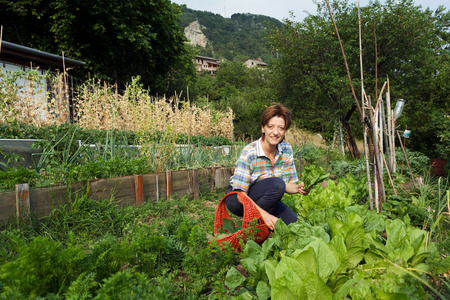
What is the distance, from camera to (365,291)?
1.12 metres

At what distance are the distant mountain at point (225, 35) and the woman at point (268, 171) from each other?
6753cm

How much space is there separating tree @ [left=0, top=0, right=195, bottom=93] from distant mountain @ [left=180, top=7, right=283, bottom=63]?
54.0 m

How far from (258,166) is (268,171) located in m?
0.13

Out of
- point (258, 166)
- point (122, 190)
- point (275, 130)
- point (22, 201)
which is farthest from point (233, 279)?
point (122, 190)

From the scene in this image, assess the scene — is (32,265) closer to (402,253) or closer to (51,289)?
(51,289)

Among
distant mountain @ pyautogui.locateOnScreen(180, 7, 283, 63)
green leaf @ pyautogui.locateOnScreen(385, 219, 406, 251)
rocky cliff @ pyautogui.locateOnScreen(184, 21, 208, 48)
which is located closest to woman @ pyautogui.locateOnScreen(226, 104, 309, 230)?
green leaf @ pyautogui.locateOnScreen(385, 219, 406, 251)

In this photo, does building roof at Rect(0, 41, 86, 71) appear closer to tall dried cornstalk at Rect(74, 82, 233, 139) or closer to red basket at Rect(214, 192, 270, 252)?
tall dried cornstalk at Rect(74, 82, 233, 139)

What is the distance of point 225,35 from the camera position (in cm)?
8806

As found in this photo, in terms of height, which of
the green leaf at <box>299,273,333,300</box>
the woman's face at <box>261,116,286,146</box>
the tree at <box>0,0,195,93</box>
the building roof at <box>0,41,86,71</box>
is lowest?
the green leaf at <box>299,273,333,300</box>

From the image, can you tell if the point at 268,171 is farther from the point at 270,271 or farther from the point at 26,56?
the point at 26,56

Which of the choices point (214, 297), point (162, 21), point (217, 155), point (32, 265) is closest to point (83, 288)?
point (32, 265)

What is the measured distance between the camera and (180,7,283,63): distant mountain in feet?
259

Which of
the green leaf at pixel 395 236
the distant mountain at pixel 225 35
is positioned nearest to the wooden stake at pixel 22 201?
the green leaf at pixel 395 236

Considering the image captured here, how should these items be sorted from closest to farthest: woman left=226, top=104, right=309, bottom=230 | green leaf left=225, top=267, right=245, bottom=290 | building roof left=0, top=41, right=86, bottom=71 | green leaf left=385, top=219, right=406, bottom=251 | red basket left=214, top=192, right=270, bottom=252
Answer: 1. green leaf left=225, top=267, right=245, bottom=290
2. green leaf left=385, top=219, right=406, bottom=251
3. red basket left=214, top=192, right=270, bottom=252
4. woman left=226, top=104, right=309, bottom=230
5. building roof left=0, top=41, right=86, bottom=71
